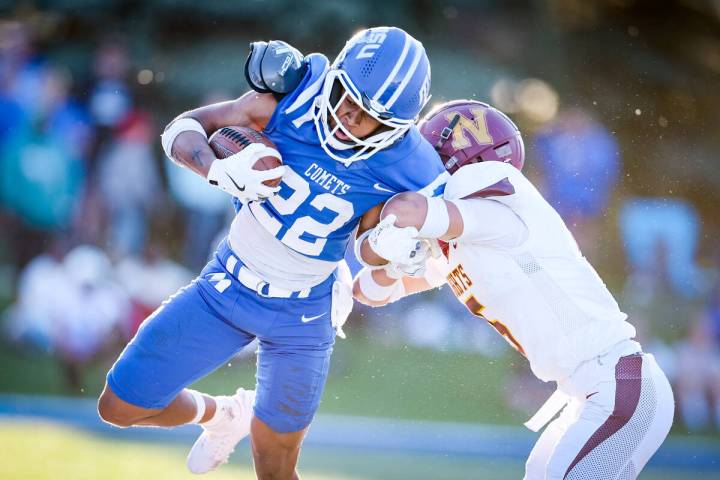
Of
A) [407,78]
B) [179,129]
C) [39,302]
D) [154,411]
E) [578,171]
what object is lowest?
[39,302]

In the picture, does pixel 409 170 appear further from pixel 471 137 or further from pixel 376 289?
pixel 376 289

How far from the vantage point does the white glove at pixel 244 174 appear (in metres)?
2.73

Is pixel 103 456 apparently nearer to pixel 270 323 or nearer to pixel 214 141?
pixel 270 323

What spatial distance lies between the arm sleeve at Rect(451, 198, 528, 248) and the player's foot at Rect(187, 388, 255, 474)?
1230 millimetres

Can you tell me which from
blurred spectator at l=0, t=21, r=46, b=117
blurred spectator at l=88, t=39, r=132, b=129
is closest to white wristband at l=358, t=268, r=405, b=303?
blurred spectator at l=88, t=39, r=132, b=129

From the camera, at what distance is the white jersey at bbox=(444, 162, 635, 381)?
2785 mm

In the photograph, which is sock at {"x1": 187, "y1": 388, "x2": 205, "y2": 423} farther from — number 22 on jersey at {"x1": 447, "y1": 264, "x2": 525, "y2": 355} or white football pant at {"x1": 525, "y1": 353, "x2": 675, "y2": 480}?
white football pant at {"x1": 525, "y1": 353, "x2": 675, "y2": 480}

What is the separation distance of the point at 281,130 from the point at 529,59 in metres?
4.85

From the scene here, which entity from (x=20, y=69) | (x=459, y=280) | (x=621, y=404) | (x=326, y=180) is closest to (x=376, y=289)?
(x=459, y=280)

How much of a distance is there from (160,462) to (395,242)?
2247 millimetres

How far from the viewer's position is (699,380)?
20.0 feet

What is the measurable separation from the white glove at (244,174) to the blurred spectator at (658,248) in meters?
4.40

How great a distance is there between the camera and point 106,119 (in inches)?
263

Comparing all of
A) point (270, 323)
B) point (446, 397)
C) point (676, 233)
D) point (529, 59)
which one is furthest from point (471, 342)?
point (270, 323)
